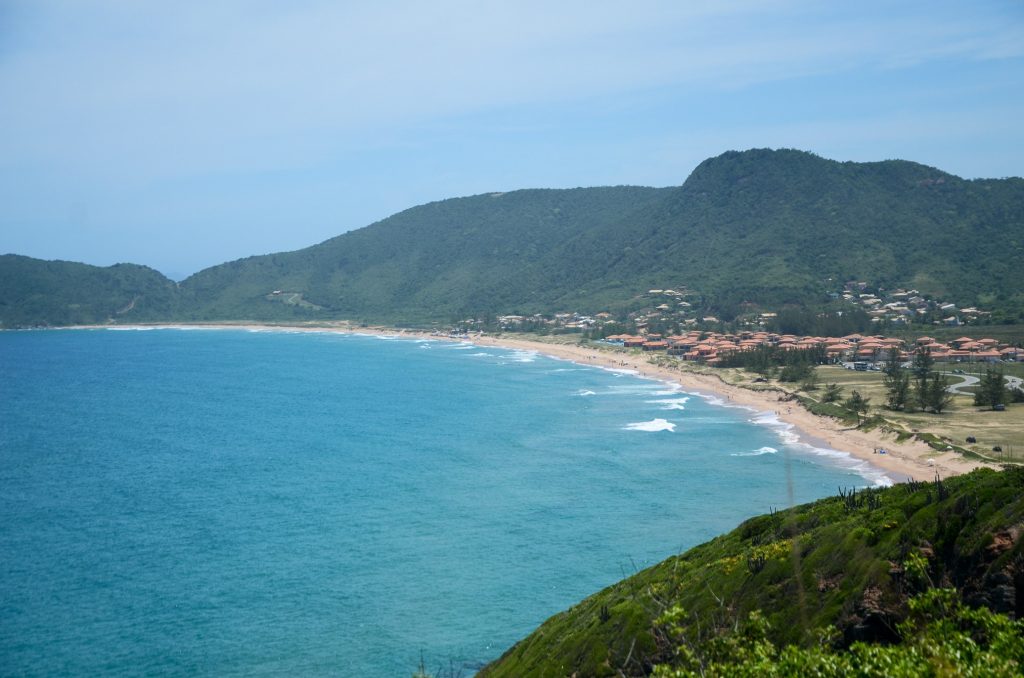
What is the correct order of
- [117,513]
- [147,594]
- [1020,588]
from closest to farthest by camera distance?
[1020,588]
[147,594]
[117,513]

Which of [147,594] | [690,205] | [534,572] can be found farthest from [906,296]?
[147,594]

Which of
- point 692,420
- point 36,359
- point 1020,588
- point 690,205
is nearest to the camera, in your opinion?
point 1020,588

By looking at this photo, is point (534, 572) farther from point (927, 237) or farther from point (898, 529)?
point (927, 237)

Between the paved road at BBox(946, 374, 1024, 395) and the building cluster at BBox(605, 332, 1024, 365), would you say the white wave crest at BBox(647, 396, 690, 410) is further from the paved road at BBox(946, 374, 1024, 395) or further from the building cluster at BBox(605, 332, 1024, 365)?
the paved road at BBox(946, 374, 1024, 395)

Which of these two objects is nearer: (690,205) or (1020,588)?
(1020,588)

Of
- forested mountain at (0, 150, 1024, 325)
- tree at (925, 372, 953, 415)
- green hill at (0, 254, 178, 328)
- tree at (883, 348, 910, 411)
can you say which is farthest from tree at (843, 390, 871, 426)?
green hill at (0, 254, 178, 328)
